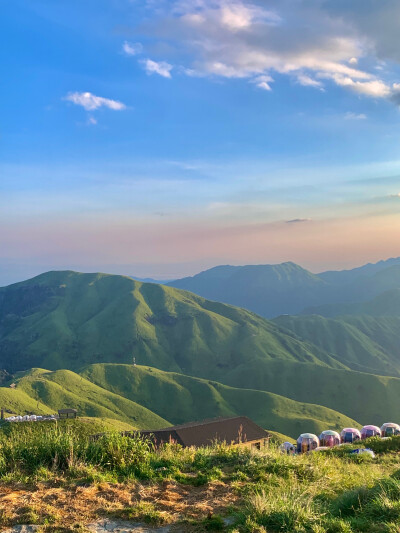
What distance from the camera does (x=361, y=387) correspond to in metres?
184

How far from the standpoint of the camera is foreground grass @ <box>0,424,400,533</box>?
8508mm

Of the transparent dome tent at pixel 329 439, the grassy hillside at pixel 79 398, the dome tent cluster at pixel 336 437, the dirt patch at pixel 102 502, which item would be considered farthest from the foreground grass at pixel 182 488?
the grassy hillside at pixel 79 398

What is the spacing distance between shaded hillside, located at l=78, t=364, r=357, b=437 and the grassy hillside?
14.4 meters

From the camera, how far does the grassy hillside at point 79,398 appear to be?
5246 inches

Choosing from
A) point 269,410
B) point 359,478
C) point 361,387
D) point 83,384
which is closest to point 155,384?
point 83,384

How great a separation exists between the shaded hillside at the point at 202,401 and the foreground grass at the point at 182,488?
13604cm

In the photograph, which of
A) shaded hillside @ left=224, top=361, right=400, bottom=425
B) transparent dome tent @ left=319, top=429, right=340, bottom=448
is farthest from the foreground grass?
shaded hillside @ left=224, top=361, right=400, bottom=425

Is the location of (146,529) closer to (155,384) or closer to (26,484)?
(26,484)

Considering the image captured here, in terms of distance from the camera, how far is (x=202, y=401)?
166 m

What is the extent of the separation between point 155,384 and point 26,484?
17216 cm

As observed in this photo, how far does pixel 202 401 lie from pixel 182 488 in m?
162

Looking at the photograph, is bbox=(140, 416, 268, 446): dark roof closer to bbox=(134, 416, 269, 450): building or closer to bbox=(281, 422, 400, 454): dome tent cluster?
bbox=(134, 416, 269, 450): building

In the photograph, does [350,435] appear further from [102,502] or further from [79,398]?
[79,398]


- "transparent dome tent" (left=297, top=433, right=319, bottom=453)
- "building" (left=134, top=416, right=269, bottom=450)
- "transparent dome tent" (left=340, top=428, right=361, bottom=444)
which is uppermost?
"building" (left=134, top=416, right=269, bottom=450)
